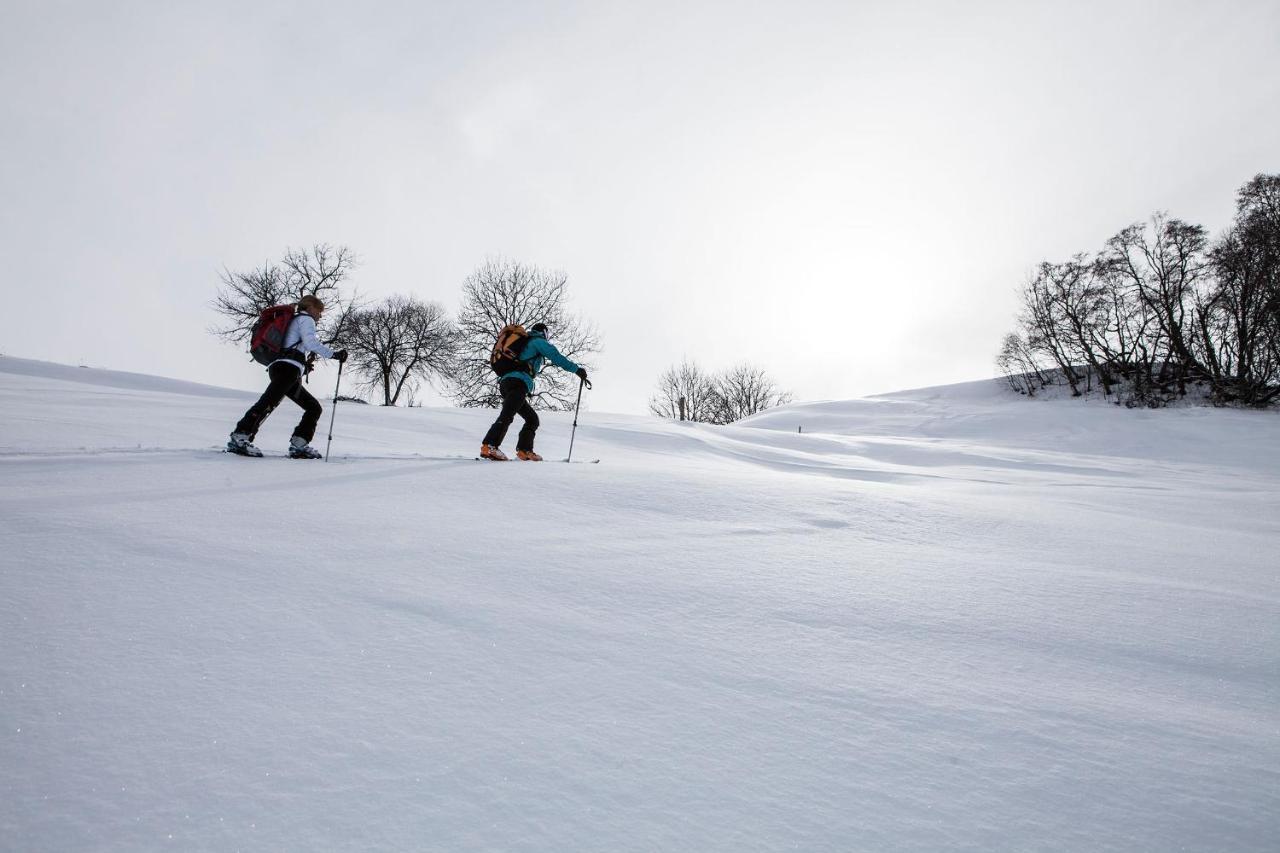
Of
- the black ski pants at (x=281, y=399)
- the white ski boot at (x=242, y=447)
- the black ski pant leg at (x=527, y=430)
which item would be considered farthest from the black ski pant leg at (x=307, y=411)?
the black ski pant leg at (x=527, y=430)

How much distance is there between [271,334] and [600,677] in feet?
16.5

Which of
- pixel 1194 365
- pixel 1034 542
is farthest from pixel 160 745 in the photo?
pixel 1194 365

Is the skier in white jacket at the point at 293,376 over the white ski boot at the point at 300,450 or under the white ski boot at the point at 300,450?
over

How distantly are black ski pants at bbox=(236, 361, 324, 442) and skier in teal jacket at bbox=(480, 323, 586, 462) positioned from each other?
1.68 m

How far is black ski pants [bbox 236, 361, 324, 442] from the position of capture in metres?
4.88

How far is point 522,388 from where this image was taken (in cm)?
612

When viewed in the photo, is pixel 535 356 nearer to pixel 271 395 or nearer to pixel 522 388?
pixel 522 388

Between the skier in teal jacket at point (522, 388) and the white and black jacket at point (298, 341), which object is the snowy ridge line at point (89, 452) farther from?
the skier in teal jacket at point (522, 388)

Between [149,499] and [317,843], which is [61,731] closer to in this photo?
[317,843]

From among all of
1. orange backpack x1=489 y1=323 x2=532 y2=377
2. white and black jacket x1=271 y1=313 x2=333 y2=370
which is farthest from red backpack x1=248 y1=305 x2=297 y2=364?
orange backpack x1=489 y1=323 x2=532 y2=377

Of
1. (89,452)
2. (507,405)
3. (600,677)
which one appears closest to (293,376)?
(89,452)

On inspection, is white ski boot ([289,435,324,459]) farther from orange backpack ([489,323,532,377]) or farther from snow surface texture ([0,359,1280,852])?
orange backpack ([489,323,532,377])

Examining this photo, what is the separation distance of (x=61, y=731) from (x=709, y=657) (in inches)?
59.3

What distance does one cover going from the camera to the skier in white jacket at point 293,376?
4.87m
